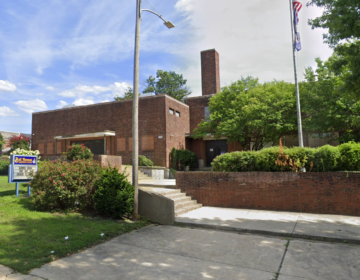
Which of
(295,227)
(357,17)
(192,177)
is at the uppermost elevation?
(357,17)

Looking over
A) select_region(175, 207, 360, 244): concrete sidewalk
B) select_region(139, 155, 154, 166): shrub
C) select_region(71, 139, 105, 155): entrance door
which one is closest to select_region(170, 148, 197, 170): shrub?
select_region(139, 155, 154, 166): shrub

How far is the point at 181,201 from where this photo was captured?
391 inches

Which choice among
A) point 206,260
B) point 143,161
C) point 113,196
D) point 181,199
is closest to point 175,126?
point 143,161

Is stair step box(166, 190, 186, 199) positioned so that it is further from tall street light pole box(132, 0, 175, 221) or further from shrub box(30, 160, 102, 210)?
shrub box(30, 160, 102, 210)

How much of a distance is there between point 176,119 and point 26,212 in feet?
52.9

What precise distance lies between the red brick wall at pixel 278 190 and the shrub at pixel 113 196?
3.39m

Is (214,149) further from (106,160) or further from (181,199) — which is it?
(181,199)

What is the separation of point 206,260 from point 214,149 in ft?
66.7

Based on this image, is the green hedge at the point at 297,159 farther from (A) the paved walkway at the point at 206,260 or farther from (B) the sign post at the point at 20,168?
(B) the sign post at the point at 20,168

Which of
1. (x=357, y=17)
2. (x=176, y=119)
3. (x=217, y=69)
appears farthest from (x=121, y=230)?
(x=217, y=69)

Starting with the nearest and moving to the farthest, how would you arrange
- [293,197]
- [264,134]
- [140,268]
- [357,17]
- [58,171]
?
1. [140,268]
2. [357,17]
3. [58,171]
4. [293,197]
5. [264,134]

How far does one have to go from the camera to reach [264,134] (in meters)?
19.2

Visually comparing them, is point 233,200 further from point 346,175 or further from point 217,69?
point 217,69

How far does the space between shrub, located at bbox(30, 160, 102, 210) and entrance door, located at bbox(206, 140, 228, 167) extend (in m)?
17.1
